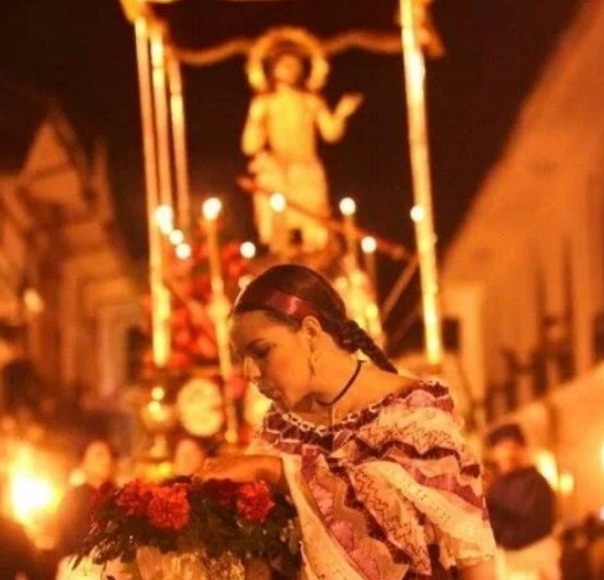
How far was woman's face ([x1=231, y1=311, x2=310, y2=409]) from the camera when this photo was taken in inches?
186

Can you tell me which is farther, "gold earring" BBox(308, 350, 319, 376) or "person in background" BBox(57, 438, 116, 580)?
"person in background" BBox(57, 438, 116, 580)

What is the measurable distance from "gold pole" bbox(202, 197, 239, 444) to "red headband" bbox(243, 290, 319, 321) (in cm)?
773

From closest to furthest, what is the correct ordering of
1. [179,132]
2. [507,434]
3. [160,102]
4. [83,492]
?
[83,492], [507,434], [160,102], [179,132]

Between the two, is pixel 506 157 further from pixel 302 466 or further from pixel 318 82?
pixel 302 466

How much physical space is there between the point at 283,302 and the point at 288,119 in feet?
35.0

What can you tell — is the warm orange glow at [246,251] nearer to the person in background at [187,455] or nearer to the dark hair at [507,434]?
the person in background at [187,455]

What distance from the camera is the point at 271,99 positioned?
15.4 m

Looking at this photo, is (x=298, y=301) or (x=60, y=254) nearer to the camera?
(x=298, y=301)

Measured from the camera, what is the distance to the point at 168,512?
183 inches

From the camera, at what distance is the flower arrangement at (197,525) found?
4664 millimetres

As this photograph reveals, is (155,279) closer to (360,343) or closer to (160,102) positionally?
(160,102)

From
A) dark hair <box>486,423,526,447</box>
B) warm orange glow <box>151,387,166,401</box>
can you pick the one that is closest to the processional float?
warm orange glow <box>151,387,166,401</box>

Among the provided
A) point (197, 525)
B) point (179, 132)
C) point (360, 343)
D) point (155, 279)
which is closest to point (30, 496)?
point (155, 279)

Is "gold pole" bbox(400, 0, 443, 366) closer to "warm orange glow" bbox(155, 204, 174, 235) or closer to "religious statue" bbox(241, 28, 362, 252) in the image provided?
"religious statue" bbox(241, 28, 362, 252)
